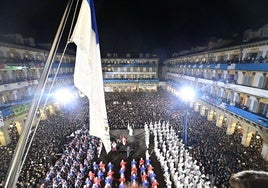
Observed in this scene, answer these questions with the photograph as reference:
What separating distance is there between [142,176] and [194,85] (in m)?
28.8

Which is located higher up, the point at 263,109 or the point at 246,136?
the point at 263,109

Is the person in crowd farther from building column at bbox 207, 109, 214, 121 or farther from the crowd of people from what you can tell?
building column at bbox 207, 109, 214, 121

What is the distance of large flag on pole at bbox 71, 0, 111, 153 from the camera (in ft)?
16.6

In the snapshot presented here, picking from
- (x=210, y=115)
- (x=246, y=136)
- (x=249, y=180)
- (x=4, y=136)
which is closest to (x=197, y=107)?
(x=210, y=115)

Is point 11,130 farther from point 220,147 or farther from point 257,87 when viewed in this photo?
point 257,87

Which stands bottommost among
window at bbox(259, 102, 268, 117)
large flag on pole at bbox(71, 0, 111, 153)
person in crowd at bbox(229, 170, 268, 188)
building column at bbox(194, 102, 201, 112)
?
building column at bbox(194, 102, 201, 112)

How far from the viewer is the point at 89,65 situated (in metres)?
5.56

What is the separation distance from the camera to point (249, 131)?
20.1m

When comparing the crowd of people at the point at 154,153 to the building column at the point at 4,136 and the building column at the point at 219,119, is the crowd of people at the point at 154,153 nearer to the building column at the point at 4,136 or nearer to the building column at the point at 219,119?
the building column at the point at 4,136

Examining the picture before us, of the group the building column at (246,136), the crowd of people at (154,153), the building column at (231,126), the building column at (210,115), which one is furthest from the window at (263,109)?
the building column at (210,115)

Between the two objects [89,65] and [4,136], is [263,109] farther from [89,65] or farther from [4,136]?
[4,136]

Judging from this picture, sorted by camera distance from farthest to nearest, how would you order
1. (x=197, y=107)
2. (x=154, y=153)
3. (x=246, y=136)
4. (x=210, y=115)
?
(x=197, y=107) < (x=210, y=115) < (x=246, y=136) < (x=154, y=153)

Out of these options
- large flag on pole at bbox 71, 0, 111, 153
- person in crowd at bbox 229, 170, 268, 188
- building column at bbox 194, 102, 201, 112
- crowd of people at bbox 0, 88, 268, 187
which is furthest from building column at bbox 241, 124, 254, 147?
person in crowd at bbox 229, 170, 268, 188

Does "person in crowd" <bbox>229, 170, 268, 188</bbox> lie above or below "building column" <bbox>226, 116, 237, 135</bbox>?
above
